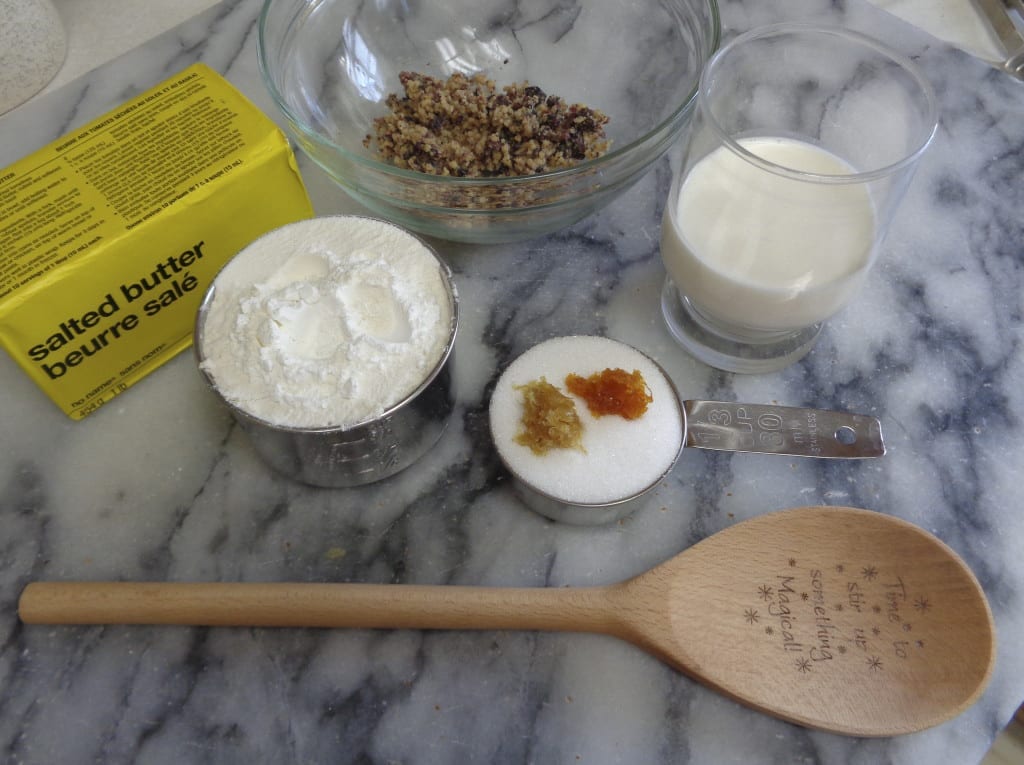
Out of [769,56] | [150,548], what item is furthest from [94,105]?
[769,56]

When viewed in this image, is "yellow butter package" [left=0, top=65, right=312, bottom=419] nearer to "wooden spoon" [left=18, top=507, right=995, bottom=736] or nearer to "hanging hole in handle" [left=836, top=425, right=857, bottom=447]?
"wooden spoon" [left=18, top=507, right=995, bottom=736]

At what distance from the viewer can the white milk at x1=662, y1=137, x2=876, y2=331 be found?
765mm

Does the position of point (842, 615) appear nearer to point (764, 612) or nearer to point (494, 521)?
point (764, 612)

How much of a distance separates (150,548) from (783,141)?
82 cm

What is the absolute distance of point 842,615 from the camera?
Result: 2.45 ft

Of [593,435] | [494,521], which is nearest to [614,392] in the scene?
[593,435]

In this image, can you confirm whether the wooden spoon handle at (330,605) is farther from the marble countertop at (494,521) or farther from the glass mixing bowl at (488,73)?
the glass mixing bowl at (488,73)

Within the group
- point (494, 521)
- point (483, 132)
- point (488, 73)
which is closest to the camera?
point (494, 521)

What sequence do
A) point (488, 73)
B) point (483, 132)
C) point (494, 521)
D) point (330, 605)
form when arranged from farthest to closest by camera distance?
point (488, 73) → point (483, 132) → point (494, 521) → point (330, 605)

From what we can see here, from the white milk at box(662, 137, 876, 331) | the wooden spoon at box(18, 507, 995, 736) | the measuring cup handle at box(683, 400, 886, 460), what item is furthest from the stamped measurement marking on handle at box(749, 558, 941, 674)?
the white milk at box(662, 137, 876, 331)

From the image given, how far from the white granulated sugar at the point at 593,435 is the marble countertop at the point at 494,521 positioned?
7cm

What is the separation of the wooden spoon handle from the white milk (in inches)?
13.2

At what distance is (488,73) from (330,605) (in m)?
0.79

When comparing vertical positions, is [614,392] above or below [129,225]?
below
